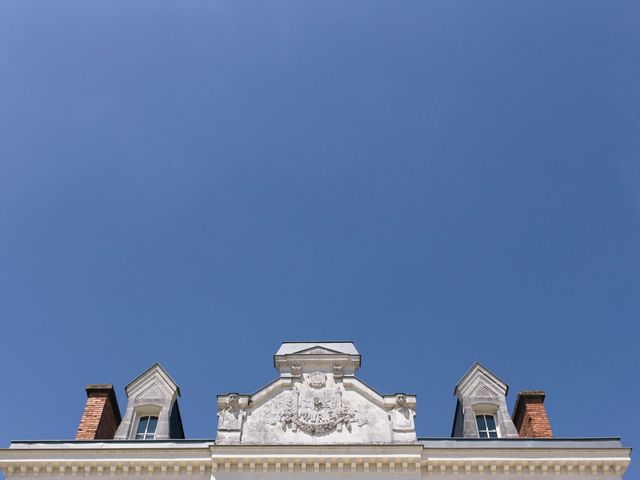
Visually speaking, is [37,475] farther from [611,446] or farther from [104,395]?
[611,446]

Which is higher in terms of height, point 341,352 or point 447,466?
point 341,352

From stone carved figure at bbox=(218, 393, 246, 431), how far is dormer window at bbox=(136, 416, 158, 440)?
8.68ft

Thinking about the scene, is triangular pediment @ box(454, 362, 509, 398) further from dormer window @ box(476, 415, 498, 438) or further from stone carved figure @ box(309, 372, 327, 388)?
stone carved figure @ box(309, 372, 327, 388)

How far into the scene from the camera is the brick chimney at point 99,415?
21922 millimetres

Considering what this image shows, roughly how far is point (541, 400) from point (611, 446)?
3.22 m

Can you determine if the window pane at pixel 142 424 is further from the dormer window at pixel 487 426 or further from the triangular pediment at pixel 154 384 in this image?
the dormer window at pixel 487 426

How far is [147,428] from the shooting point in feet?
75.4

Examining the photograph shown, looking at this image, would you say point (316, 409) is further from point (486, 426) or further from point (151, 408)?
point (486, 426)

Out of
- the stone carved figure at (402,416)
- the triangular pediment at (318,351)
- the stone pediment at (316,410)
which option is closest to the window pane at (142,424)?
the stone pediment at (316,410)

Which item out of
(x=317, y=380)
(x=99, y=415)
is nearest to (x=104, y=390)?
(x=99, y=415)

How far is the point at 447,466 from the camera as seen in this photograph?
2025 centimetres

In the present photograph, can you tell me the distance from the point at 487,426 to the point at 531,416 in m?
1.51

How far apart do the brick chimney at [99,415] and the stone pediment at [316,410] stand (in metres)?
4.13

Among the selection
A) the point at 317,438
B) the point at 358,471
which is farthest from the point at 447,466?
the point at 317,438
